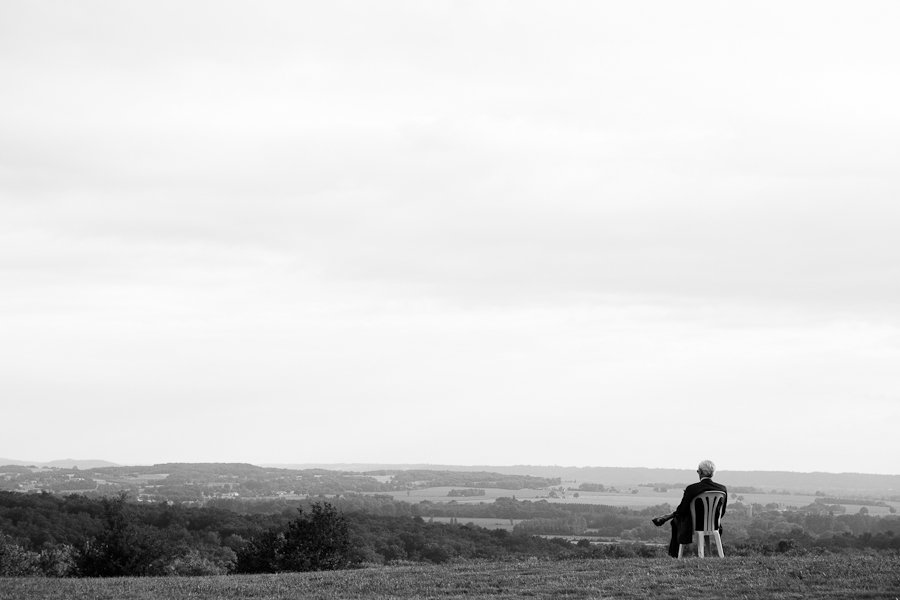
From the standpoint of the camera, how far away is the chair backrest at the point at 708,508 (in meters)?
19.8

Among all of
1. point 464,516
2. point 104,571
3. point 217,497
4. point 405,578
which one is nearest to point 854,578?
point 405,578

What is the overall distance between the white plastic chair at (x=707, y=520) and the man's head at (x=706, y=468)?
440mm

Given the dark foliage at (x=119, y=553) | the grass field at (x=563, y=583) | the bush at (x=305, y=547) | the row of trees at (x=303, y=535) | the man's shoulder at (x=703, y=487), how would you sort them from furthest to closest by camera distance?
1. the bush at (x=305, y=547)
2. the row of trees at (x=303, y=535)
3. the dark foliage at (x=119, y=553)
4. the man's shoulder at (x=703, y=487)
5. the grass field at (x=563, y=583)

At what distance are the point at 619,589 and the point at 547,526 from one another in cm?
10315

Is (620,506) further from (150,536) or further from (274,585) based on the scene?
(274,585)

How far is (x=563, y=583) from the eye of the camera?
58.3ft

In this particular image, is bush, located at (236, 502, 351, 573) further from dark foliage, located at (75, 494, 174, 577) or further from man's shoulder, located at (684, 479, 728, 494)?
man's shoulder, located at (684, 479, 728, 494)

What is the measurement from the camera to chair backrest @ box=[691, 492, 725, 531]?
19.8 m

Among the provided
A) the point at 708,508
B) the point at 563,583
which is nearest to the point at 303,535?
the point at 708,508

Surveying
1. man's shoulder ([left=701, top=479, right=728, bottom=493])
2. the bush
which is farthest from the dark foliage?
man's shoulder ([left=701, top=479, right=728, bottom=493])

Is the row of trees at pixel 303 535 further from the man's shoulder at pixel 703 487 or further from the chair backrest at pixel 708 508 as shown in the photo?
the man's shoulder at pixel 703 487

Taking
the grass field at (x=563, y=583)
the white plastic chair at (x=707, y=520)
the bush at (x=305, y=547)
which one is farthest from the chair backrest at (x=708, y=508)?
the bush at (x=305, y=547)

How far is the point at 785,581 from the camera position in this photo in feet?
54.4

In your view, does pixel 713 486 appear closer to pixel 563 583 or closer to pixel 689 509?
pixel 689 509
